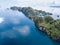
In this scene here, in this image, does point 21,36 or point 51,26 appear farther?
point 51,26

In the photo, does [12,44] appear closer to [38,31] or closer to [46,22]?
[38,31]

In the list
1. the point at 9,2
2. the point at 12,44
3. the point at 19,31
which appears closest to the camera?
the point at 12,44

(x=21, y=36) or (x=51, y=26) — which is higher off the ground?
(x=51, y=26)

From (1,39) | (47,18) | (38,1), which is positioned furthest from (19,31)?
(38,1)

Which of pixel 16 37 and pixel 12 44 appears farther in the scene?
pixel 16 37

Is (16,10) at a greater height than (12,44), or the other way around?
(12,44)

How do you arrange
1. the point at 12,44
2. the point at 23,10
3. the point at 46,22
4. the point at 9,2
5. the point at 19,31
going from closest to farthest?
the point at 12,44 → the point at 19,31 → the point at 46,22 → the point at 23,10 → the point at 9,2

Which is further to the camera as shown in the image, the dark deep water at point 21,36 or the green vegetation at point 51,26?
the green vegetation at point 51,26

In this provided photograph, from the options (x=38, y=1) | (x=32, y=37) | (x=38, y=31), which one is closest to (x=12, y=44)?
(x=32, y=37)

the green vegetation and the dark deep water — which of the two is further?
the green vegetation

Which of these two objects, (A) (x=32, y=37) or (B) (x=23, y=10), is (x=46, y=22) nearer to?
(A) (x=32, y=37)
